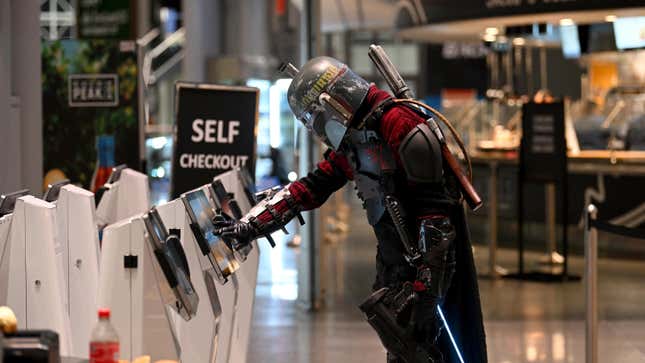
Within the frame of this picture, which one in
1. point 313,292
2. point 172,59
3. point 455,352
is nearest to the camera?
point 455,352

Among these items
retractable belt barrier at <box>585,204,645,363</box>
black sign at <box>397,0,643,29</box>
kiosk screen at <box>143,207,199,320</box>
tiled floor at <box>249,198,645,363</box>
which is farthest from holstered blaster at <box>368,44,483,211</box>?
black sign at <box>397,0,643,29</box>

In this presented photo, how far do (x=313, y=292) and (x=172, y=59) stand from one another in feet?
88.8

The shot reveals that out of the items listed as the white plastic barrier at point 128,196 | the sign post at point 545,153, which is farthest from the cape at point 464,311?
the sign post at point 545,153

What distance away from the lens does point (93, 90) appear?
10.5 metres

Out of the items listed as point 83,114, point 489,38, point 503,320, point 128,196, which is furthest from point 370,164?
point 489,38

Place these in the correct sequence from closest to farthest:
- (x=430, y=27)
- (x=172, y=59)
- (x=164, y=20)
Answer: (x=430, y=27) → (x=172, y=59) → (x=164, y=20)

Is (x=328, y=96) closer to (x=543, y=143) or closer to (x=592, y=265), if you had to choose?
(x=592, y=265)

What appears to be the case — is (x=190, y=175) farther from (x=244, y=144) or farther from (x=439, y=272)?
(x=439, y=272)

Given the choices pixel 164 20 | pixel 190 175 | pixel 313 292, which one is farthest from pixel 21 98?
pixel 164 20

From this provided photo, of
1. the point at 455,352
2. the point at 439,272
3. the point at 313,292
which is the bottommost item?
the point at 313,292

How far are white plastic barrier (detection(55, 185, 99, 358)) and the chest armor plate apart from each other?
3.81 ft

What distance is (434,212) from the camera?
542cm

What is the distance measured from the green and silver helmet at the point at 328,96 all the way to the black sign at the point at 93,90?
16.4 ft

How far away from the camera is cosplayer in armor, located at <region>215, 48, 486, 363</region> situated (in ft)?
17.5
